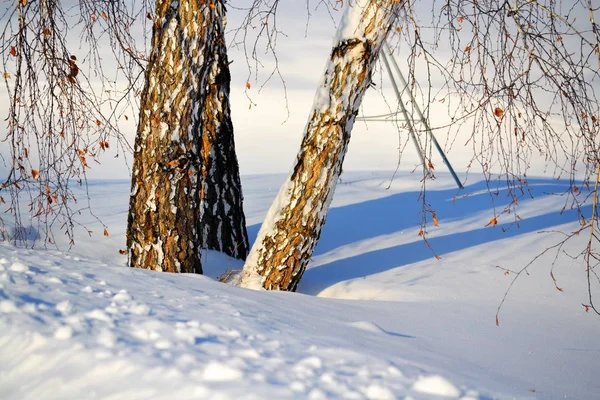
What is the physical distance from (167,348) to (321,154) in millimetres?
2060

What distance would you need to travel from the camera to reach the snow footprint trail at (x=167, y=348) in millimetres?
1546

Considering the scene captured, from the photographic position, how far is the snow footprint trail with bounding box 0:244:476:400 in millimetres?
1546

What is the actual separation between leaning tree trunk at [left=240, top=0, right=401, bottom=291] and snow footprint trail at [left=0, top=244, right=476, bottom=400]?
136 centimetres

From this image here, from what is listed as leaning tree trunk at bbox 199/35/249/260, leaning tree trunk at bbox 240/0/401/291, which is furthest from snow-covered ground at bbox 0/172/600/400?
leaning tree trunk at bbox 240/0/401/291

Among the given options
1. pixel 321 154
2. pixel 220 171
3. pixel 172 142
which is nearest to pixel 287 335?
pixel 321 154

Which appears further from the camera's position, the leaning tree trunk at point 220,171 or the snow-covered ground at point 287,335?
the leaning tree trunk at point 220,171

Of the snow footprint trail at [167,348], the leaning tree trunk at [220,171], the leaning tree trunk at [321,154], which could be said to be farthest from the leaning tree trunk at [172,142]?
the snow footprint trail at [167,348]

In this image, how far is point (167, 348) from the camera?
1.72 meters

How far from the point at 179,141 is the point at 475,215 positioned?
4.27m

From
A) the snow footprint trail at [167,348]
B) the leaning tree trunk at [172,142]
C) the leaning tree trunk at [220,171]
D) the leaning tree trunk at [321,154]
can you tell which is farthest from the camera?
the leaning tree trunk at [220,171]

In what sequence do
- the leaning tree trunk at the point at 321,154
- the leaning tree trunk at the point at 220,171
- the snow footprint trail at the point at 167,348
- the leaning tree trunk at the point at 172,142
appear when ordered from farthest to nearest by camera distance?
1. the leaning tree trunk at the point at 220,171
2. the leaning tree trunk at the point at 172,142
3. the leaning tree trunk at the point at 321,154
4. the snow footprint trail at the point at 167,348

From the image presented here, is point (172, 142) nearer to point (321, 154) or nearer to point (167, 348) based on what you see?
point (321, 154)

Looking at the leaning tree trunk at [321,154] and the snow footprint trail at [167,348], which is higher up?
the leaning tree trunk at [321,154]

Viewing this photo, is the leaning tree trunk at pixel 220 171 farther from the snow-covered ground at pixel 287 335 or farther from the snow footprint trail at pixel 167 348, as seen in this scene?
the snow footprint trail at pixel 167 348
